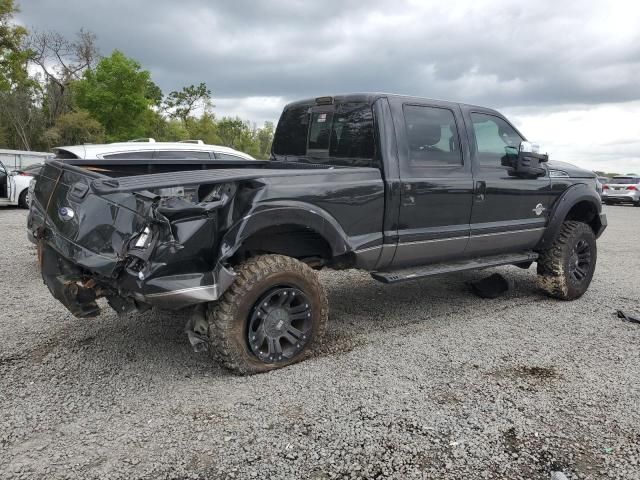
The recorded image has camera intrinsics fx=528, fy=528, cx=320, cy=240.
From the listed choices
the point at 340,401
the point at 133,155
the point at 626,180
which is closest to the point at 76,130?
the point at 133,155

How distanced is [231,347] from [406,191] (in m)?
1.90

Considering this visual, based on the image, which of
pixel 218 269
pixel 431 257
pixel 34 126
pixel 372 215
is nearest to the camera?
pixel 218 269

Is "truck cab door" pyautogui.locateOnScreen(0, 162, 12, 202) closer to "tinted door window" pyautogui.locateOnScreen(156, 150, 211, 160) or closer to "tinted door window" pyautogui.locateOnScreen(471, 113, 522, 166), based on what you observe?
"tinted door window" pyautogui.locateOnScreen(156, 150, 211, 160)

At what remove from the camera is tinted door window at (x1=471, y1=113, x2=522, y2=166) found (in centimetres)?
505

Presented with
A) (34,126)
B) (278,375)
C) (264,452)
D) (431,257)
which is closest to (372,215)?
(431,257)

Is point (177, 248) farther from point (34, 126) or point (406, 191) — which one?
point (34, 126)

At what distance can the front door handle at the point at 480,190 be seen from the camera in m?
4.90

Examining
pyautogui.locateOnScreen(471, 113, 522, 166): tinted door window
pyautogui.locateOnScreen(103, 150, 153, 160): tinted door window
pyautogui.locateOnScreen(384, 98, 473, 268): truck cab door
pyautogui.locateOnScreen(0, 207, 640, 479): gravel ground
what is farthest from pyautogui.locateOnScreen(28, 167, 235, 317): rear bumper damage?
pyautogui.locateOnScreen(103, 150, 153, 160): tinted door window

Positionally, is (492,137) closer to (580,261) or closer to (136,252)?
(580,261)

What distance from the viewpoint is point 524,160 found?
17.0 ft

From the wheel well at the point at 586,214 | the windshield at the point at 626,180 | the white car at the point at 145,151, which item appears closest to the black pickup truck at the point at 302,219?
the wheel well at the point at 586,214

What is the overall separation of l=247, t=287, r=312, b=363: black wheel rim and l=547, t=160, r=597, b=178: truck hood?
353 centimetres

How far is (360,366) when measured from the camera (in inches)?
154

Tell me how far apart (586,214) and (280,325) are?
14.4 feet
